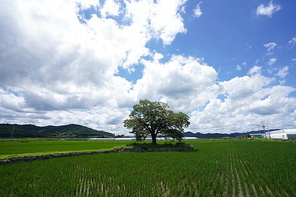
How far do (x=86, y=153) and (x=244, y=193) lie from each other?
83.2ft

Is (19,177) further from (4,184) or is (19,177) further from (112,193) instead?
(112,193)

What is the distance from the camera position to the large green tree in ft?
123

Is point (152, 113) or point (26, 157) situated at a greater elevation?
point (152, 113)

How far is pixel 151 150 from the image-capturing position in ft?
114

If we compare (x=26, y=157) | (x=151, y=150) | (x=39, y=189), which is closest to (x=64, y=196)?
(x=39, y=189)

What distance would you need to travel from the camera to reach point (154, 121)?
3844cm

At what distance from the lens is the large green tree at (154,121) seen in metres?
37.5

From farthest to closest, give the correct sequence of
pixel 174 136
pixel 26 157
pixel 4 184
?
pixel 174 136 → pixel 26 157 → pixel 4 184

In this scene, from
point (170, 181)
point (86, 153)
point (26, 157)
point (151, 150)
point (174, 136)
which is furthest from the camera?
point (174, 136)

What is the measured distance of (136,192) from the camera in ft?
29.6

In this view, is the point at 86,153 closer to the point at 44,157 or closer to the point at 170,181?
the point at 44,157

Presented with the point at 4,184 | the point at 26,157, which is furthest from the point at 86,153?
the point at 4,184

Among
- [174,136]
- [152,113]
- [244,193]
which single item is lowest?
[244,193]

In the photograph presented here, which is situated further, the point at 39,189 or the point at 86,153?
the point at 86,153
